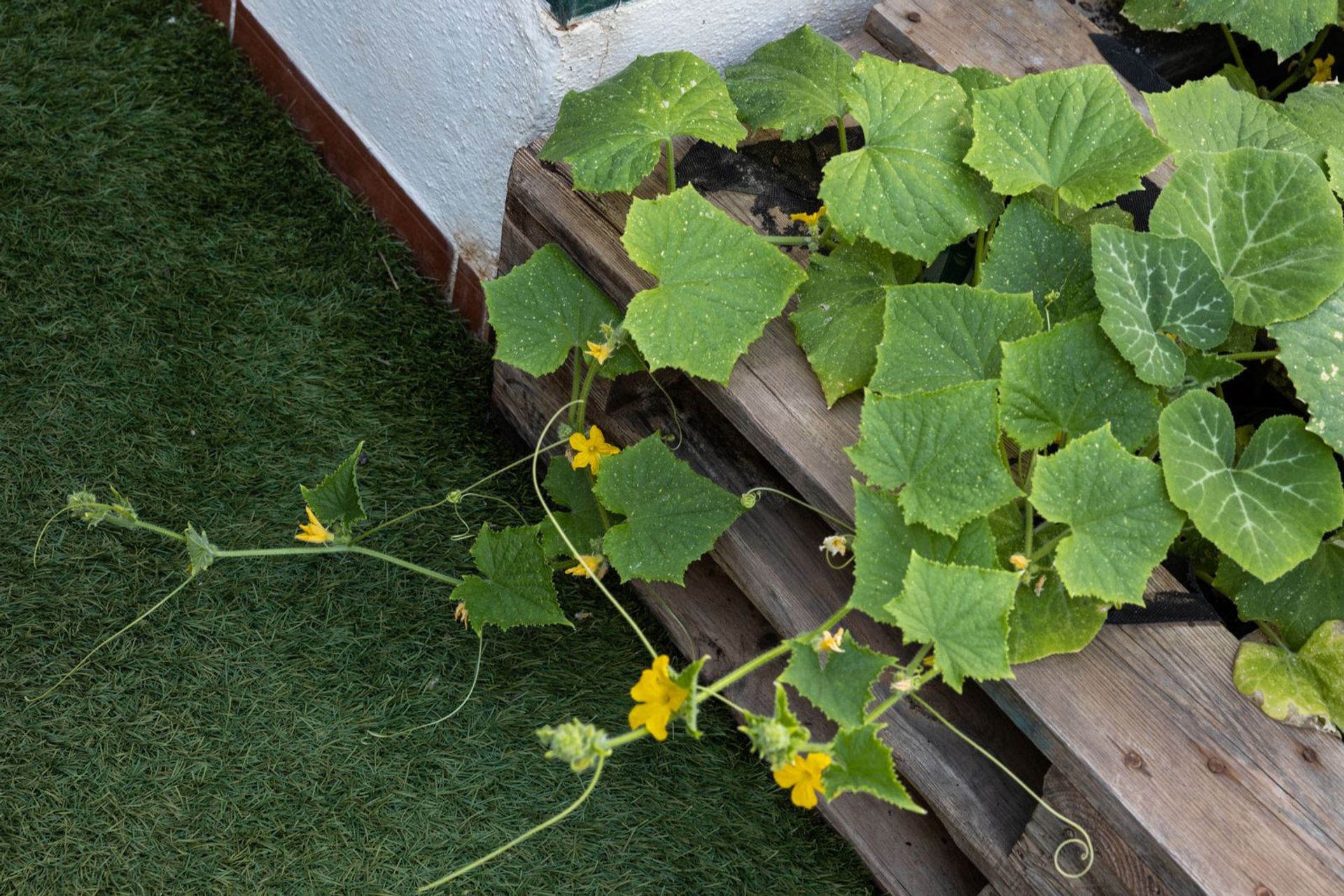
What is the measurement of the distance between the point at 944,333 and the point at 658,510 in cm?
45

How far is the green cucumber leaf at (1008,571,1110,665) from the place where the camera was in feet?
4.66

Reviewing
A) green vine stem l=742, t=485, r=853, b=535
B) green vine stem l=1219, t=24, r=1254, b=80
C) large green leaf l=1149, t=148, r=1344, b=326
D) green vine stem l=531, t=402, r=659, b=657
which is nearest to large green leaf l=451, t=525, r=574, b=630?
green vine stem l=531, t=402, r=659, b=657

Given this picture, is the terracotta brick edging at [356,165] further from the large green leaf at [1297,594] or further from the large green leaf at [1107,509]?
the large green leaf at [1297,594]

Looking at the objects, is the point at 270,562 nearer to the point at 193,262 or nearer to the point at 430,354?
the point at 430,354

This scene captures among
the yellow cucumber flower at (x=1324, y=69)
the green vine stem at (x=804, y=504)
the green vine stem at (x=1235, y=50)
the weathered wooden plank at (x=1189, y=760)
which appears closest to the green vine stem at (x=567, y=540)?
the green vine stem at (x=804, y=504)

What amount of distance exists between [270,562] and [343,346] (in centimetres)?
45

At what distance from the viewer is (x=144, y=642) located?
1814 mm

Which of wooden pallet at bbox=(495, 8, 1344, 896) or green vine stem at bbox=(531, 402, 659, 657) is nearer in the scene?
wooden pallet at bbox=(495, 8, 1344, 896)

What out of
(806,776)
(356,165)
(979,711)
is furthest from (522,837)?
(356,165)

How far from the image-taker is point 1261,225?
153 cm

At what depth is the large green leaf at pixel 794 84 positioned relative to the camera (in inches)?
67.7

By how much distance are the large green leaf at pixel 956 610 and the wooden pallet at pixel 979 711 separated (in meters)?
0.14

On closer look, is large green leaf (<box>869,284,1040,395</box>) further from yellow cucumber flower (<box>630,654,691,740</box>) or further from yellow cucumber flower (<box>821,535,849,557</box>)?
yellow cucumber flower (<box>630,654,691,740</box>)

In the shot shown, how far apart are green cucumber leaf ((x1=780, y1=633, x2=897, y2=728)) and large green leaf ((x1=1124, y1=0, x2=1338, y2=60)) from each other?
117 cm
